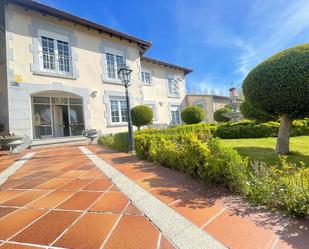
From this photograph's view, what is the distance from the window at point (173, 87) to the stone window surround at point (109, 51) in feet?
20.8

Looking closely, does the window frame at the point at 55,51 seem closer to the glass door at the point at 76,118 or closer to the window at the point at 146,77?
the glass door at the point at 76,118

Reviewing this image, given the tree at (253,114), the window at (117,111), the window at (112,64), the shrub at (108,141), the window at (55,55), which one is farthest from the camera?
the window at (112,64)

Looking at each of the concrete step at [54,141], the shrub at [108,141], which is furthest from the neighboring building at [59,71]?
the shrub at [108,141]

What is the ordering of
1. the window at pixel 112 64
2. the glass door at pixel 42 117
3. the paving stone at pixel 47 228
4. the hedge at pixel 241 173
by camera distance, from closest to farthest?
Answer: the paving stone at pixel 47 228
the hedge at pixel 241 173
the glass door at pixel 42 117
the window at pixel 112 64

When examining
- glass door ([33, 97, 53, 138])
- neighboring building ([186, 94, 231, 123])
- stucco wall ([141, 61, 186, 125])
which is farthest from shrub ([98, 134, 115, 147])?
neighboring building ([186, 94, 231, 123])

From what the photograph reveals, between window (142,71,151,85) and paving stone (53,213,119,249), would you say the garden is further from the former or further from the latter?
window (142,71,151,85)

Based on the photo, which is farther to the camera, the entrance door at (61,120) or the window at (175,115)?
the window at (175,115)

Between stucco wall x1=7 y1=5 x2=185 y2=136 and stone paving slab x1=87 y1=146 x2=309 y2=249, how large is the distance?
31.0 feet

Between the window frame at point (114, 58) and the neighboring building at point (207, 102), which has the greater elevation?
the window frame at point (114, 58)

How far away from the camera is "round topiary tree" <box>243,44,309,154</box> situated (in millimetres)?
4613

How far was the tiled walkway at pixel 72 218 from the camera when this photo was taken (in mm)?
1862

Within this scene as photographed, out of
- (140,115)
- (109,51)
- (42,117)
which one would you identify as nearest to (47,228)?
(140,115)

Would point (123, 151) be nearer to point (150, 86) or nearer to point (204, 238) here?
point (204, 238)

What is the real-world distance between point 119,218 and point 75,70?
37.7 ft
